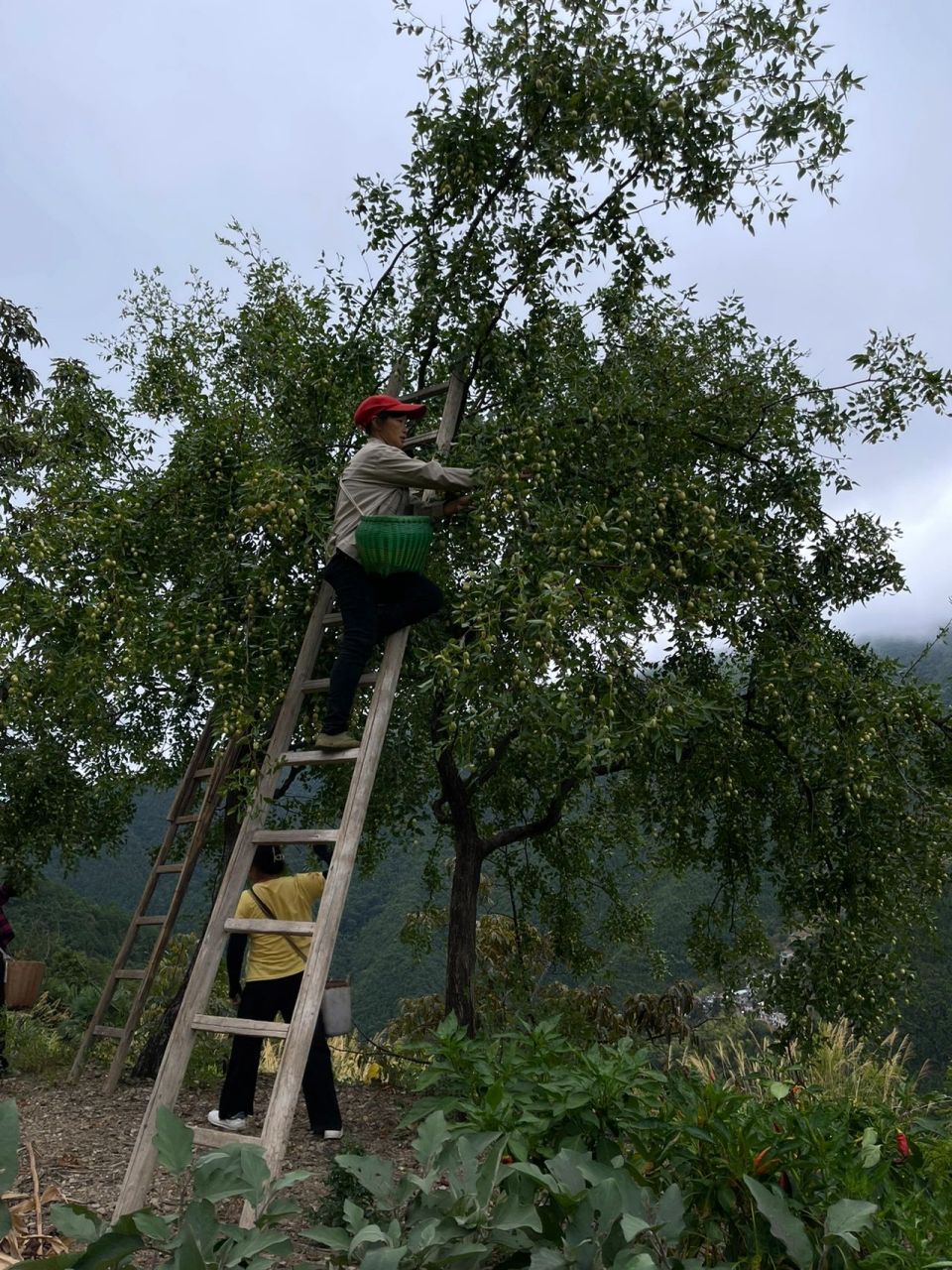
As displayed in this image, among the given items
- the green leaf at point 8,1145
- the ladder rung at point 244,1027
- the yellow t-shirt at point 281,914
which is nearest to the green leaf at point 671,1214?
the green leaf at point 8,1145

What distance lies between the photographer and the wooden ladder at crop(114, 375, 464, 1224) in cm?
452

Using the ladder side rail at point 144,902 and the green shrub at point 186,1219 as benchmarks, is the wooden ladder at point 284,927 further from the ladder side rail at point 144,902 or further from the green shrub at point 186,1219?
the ladder side rail at point 144,902

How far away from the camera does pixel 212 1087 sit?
8.74 m

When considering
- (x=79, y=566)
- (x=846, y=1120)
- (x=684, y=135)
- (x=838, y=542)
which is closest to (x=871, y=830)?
(x=838, y=542)

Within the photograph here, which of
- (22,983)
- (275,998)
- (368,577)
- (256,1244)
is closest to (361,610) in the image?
(368,577)

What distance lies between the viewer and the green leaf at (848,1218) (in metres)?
2.78

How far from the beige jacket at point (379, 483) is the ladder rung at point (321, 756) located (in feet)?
3.52

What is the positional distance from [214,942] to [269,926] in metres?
0.49

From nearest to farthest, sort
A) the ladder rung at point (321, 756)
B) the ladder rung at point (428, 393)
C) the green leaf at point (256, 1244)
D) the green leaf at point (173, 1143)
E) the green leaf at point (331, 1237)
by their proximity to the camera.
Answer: the green leaf at point (256, 1244), the green leaf at point (331, 1237), the green leaf at point (173, 1143), the ladder rung at point (321, 756), the ladder rung at point (428, 393)

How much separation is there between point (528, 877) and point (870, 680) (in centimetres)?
566

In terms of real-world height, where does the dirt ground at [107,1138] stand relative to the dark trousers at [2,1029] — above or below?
below

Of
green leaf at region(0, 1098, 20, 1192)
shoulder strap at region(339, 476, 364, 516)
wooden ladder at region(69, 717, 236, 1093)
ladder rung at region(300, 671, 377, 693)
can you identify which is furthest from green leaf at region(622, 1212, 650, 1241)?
wooden ladder at region(69, 717, 236, 1093)

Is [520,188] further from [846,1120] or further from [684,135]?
[846,1120]

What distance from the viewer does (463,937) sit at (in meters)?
9.48
